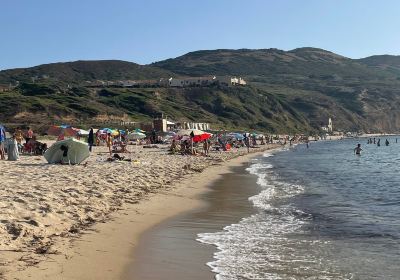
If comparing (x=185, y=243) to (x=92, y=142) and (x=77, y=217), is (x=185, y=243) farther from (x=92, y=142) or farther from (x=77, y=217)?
(x=92, y=142)

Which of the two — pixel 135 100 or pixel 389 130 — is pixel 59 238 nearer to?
pixel 135 100

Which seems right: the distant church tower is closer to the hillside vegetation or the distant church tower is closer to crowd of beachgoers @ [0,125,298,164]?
the hillside vegetation

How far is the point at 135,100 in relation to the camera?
10944 centimetres

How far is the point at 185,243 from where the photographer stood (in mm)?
8883

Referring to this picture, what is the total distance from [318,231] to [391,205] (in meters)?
5.28

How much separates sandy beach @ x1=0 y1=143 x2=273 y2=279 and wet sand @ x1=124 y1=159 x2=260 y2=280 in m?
0.27

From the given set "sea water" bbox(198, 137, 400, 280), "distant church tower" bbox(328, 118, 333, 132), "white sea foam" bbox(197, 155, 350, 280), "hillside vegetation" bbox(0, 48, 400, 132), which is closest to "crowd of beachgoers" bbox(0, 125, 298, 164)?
"sea water" bbox(198, 137, 400, 280)

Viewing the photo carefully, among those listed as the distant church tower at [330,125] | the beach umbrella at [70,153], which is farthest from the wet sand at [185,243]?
the distant church tower at [330,125]

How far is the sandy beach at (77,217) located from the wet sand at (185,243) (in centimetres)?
27

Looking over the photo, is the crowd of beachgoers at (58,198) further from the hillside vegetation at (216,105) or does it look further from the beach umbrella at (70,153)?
the hillside vegetation at (216,105)

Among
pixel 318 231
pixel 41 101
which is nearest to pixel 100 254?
pixel 318 231

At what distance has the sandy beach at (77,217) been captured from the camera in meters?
6.66

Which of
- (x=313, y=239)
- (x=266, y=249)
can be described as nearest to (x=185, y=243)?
(x=266, y=249)

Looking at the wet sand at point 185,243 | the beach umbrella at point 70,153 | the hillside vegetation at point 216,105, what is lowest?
the wet sand at point 185,243
